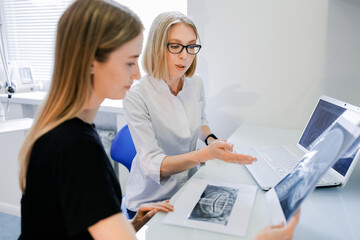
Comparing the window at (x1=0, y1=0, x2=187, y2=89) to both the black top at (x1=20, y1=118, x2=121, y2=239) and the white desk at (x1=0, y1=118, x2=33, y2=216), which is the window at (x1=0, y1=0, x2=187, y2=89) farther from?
the black top at (x1=20, y1=118, x2=121, y2=239)

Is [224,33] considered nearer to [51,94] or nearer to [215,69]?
[215,69]

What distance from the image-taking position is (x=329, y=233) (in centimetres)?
76

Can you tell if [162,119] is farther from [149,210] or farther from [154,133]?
[149,210]

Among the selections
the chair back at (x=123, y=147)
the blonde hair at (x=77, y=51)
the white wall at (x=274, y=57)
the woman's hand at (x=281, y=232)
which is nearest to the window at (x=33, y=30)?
the white wall at (x=274, y=57)

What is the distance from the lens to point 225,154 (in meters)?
1.09

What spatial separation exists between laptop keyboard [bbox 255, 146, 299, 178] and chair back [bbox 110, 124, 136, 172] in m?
0.61

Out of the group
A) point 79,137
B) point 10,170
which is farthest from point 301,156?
point 10,170

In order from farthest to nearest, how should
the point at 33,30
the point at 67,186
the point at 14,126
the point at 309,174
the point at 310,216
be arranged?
the point at 33,30, the point at 14,126, the point at 310,216, the point at 309,174, the point at 67,186

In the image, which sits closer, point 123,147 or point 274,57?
point 123,147

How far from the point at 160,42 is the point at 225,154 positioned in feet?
1.86

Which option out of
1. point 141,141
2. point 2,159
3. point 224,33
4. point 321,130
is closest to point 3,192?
point 2,159

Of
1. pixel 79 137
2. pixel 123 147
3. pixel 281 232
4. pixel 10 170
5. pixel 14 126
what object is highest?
pixel 79 137

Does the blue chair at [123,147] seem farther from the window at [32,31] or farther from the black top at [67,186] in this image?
the window at [32,31]

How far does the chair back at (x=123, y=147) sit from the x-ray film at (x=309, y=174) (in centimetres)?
77
